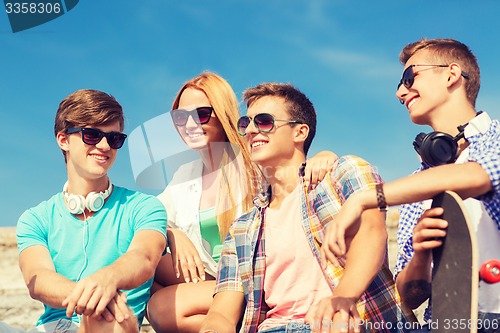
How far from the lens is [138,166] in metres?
5.38

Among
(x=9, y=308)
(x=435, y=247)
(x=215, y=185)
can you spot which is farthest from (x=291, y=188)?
(x=9, y=308)

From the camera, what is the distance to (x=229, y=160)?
5117mm

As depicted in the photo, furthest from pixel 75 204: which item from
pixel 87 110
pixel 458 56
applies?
pixel 458 56

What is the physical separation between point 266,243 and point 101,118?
1.50m

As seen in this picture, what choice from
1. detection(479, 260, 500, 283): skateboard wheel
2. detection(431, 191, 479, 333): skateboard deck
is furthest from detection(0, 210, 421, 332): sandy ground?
detection(479, 260, 500, 283): skateboard wheel

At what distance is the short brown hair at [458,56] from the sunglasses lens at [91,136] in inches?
92.4

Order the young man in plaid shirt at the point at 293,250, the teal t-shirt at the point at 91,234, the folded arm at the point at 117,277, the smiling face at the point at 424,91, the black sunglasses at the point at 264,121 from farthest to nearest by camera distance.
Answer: the black sunglasses at the point at 264,121 < the teal t-shirt at the point at 91,234 < the smiling face at the point at 424,91 < the folded arm at the point at 117,277 < the young man in plaid shirt at the point at 293,250

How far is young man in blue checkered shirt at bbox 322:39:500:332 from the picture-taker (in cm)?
283

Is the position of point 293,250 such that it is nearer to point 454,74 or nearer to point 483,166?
point 483,166

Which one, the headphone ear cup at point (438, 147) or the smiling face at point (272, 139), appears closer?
the headphone ear cup at point (438, 147)

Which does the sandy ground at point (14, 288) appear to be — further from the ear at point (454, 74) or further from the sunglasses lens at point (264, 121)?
the ear at point (454, 74)

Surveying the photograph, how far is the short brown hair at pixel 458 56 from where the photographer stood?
4172mm

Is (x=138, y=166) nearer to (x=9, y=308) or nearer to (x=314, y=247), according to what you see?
(x=314, y=247)

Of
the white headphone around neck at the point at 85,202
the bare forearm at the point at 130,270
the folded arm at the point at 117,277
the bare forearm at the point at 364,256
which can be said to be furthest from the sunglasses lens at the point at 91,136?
the bare forearm at the point at 364,256
